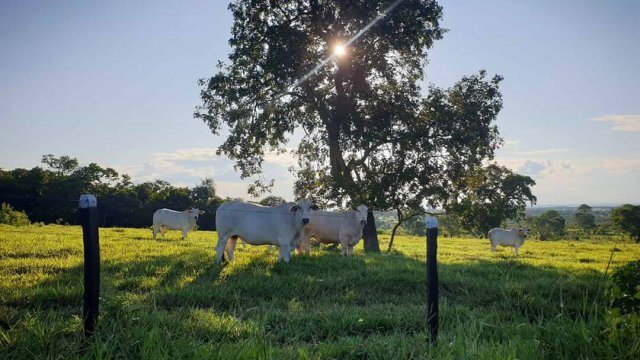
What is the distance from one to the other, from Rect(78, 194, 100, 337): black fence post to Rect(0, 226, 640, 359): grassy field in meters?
0.16

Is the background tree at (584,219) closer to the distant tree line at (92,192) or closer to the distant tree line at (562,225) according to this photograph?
the distant tree line at (562,225)

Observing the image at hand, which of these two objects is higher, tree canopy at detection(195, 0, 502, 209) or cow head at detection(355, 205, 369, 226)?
tree canopy at detection(195, 0, 502, 209)

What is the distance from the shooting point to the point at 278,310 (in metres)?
6.97

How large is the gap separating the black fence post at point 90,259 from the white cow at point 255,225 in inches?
332

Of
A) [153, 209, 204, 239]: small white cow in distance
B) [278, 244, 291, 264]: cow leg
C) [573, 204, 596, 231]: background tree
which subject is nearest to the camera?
[278, 244, 291, 264]: cow leg

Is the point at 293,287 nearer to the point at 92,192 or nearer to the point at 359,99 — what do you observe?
the point at 359,99

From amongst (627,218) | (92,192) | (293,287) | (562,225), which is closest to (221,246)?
(293,287)

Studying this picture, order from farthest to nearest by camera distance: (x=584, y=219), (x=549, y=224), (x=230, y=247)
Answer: (x=584, y=219)
(x=549, y=224)
(x=230, y=247)

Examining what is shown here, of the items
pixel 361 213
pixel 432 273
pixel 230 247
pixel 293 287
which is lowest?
pixel 293 287

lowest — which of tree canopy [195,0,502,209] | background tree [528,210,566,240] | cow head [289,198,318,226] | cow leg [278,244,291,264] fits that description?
background tree [528,210,566,240]

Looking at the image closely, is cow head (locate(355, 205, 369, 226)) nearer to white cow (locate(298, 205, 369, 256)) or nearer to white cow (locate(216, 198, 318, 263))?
white cow (locate(298, 205, 369, 256))

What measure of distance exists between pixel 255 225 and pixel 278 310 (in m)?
6.43

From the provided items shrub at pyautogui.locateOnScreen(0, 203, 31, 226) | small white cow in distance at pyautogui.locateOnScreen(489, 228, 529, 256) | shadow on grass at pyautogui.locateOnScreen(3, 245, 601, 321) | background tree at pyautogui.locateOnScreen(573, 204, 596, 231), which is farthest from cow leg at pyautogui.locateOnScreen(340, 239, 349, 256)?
background tree at pyautogui.locateOnScreen(573, 204, 596, 231)

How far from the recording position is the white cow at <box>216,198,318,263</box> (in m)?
13.1
